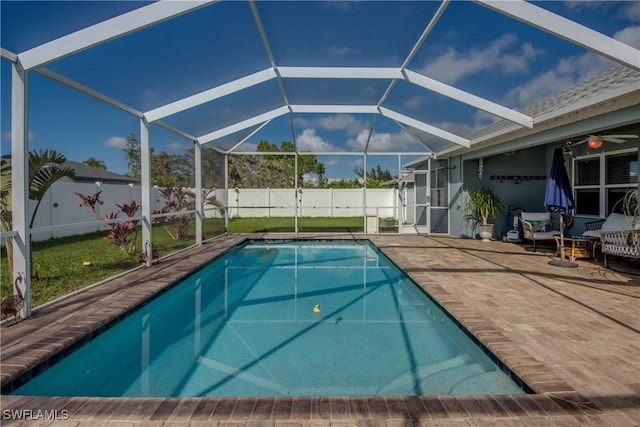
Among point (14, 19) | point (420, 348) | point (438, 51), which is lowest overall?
point (420, 348)

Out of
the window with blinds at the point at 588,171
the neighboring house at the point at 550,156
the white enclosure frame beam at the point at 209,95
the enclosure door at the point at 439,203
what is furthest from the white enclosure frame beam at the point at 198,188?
the window with blinds at the point at 588,171

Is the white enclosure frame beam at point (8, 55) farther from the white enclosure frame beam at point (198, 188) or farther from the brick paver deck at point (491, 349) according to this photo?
the white enclosure frame beam at point (198, 188)

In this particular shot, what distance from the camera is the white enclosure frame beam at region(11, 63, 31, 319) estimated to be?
155 inches

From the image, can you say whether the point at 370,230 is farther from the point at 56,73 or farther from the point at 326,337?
the point at 56,73

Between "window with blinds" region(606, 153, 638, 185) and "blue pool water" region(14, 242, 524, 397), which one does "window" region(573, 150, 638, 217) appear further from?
"blue pool water" region(14, 242, 524, 397)

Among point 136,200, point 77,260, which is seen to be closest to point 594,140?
point 136,200

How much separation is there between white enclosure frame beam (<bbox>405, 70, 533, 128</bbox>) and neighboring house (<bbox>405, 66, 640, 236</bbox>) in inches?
11.9

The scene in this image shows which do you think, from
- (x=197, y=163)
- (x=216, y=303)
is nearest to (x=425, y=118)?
(x=197, y=163)

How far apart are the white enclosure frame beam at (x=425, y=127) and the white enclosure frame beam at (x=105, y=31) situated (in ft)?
20.7

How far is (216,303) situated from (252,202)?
502 inches

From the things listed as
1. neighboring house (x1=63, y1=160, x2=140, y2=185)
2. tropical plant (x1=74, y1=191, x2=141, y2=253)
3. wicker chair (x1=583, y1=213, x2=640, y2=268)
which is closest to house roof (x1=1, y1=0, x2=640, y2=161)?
tropical plant (x1=74, y1=191, x2=141, y2=253)

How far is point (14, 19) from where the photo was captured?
12.3 ft

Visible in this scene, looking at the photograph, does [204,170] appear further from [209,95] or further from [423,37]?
[423,37]

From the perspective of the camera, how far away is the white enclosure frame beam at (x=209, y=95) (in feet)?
22.8
